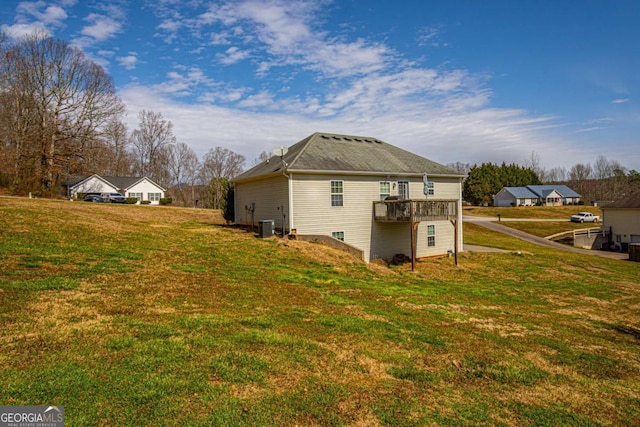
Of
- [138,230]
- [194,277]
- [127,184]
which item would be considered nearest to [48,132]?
[127,184]

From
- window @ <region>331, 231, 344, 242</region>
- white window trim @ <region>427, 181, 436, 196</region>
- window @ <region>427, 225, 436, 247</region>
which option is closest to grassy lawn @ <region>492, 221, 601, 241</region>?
window @ <region>427, 225, 436, 247</region>

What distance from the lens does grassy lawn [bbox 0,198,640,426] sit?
4.26 metres

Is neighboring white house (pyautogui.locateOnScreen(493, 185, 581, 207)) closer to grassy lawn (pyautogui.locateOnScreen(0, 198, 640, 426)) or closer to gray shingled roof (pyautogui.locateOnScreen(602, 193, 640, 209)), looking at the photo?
gray shingled roof (pyautogui.locateOnScreen(602, 193, 640, 209))

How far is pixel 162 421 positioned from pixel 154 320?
286cm

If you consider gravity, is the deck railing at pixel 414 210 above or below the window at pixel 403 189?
below

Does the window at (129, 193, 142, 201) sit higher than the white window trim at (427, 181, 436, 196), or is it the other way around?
the window at (129, 193, 142, 201)

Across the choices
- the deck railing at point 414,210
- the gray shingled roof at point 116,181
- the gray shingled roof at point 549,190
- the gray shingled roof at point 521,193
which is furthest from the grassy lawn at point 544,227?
the gray shingled roof at point 116,181

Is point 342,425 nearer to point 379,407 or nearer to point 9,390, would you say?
point 379,407

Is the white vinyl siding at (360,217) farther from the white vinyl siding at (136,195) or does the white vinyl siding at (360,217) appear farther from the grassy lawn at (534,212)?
the grassy lawn at (534,212)

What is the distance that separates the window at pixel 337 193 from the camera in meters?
18.5

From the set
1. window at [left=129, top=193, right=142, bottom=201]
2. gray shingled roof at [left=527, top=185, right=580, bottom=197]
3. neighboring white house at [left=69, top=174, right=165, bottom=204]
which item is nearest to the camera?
neighboring white house at [left=69, top=174, right=165, bottom=204]

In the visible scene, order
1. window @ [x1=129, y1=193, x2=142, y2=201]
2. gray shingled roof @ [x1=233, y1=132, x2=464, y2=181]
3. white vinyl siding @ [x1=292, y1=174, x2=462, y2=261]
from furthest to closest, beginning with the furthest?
window @ [x1=129, y1=193, x2=142, y2=201] < gray shingled roof @ [x1=233, y1=132, x2=464, y2=181] < white vinyl siding @ [x1=292, y1=174, x2=462, y2=261]

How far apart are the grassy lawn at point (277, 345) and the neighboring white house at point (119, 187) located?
3604cm

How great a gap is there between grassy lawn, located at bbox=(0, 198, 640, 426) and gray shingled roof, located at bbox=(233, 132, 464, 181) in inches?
291
